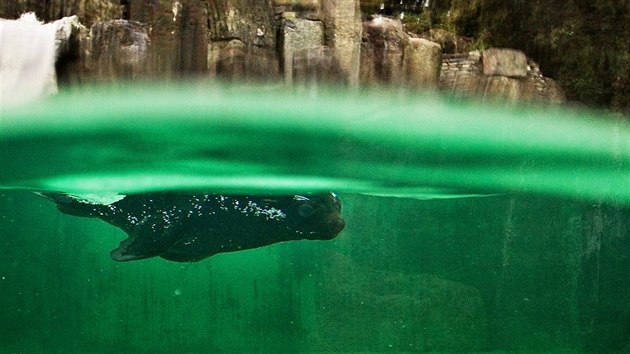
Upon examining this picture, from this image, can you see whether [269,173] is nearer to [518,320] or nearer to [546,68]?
[546,68]

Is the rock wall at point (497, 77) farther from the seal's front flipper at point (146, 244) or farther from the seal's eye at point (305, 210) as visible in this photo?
the seal's front flipper at point (146, 244)

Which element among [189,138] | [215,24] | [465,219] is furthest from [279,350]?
[215,24]

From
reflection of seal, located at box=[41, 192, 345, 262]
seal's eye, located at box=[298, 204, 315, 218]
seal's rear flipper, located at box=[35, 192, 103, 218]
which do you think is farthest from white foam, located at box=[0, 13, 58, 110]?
seal's eye, located at box=[298, 204, 315, 218]

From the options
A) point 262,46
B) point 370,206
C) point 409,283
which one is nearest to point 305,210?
point 370,206

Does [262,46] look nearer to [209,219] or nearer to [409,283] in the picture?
[209,219]

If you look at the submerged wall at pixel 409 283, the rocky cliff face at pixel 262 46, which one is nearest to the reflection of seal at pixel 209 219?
the submerged wall at pixel 409 283

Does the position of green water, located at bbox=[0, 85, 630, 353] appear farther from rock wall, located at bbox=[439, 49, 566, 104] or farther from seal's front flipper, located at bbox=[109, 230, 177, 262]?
seal's front flipper, located at bbox=[109, 230, 177, 262]
